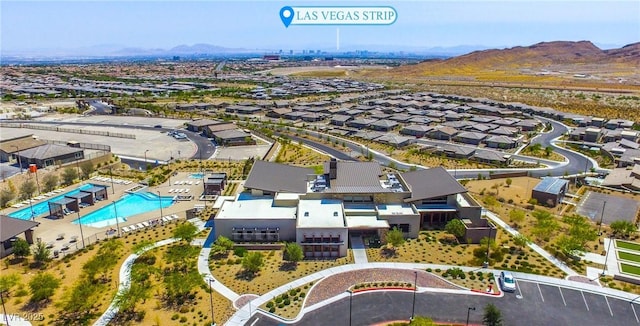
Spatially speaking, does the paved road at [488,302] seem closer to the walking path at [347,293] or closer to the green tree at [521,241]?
the walking path at [347,293]

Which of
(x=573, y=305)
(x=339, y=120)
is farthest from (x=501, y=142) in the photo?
(x=573, y=305)

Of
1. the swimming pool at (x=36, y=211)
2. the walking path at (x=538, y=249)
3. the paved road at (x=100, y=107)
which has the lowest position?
the walking path at (x=538, y=249)

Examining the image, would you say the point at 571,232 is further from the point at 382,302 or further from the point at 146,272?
the point at 146,272

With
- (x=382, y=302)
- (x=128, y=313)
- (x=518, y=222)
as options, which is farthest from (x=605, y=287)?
(x=128, y=313)

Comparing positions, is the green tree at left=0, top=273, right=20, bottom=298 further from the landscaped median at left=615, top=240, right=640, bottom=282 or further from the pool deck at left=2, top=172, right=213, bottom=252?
the landscaped median at left=615, top=240, right=640, bottom=282

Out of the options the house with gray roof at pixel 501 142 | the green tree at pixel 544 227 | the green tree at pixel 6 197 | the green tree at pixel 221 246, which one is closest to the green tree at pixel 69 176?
the green tree at pixel 6 197

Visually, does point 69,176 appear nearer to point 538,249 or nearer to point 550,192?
point 538,249
